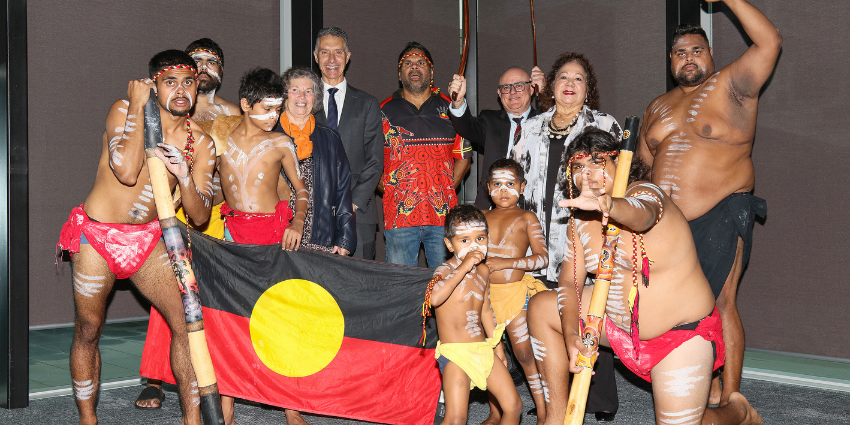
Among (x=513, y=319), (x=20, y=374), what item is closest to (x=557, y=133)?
(x=513, y=319)

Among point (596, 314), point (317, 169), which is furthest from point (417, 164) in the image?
point (596, 314)

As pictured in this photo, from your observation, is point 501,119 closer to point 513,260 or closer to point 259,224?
point 513,260

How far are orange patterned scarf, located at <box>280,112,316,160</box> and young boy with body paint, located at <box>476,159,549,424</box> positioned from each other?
971mm

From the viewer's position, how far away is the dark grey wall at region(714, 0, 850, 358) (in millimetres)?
4359

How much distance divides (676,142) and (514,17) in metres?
2.44

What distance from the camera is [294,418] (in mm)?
3502

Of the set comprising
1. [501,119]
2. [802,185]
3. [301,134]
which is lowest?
[802,185]

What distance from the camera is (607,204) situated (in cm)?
197

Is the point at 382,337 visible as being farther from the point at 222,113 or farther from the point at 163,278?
the point at 222,113

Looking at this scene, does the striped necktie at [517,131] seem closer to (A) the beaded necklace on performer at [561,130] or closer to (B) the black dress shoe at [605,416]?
(A) the beaded necklace on performer at [561,130]

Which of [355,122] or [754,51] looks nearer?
[754,51]

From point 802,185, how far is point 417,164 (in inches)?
94.9

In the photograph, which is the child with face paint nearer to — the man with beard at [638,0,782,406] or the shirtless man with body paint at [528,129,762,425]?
the shirtless man with body paint at [528,129,762,425]

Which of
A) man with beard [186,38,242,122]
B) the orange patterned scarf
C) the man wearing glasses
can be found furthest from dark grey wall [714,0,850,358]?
man with beard [186,38,242,122]
